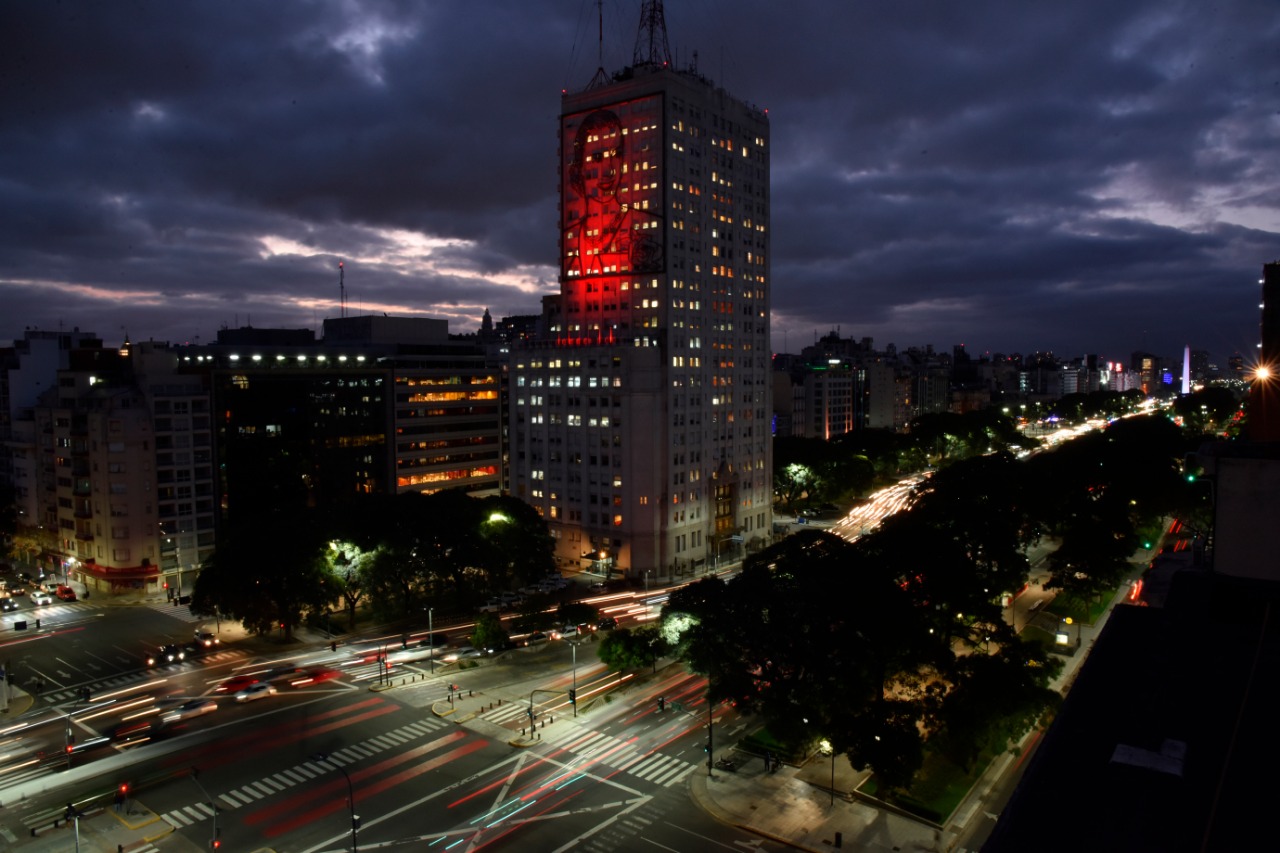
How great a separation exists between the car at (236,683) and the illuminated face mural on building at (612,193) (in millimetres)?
68540

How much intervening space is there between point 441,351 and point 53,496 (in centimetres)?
6177

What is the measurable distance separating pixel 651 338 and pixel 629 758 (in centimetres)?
6533

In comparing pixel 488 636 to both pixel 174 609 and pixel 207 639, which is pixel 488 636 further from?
pixel 174 609

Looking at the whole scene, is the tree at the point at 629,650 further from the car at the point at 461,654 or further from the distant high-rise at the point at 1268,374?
the distant high-rise at the point at 1268,374

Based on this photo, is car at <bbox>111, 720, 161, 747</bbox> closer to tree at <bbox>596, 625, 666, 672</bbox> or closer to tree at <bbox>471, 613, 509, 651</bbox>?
tree at <bbox>471, 613, 509, 651</bbox>

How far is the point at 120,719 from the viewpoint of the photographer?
6250 cm

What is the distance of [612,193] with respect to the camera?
115 meters

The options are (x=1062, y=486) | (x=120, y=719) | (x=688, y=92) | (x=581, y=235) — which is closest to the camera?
(x=120, y=719)

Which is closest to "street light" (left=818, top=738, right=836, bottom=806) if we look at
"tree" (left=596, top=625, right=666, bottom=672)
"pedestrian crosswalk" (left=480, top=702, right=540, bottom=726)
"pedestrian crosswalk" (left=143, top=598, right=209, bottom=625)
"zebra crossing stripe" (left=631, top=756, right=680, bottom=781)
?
"zebra crossing stripe" (left=631, top=756, right=680, bottom=781)

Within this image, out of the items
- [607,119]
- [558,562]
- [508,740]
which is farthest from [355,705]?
[607,119]

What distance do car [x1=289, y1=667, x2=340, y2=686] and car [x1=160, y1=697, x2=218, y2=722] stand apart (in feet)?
21.6

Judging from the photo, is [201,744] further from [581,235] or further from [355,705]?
[581,235]

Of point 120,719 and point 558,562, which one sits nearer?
point 120,719

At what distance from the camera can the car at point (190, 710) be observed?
62.1m
